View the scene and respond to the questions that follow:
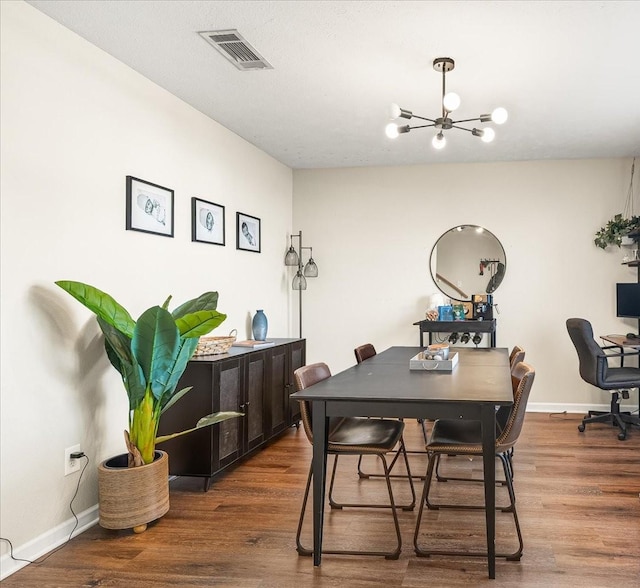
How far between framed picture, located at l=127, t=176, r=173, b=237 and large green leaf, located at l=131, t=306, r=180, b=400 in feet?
2.98

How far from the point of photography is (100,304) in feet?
9.78

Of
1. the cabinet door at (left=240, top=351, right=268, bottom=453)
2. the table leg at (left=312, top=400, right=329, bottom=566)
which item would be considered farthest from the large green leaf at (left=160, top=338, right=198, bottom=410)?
the cabinet door at (left=240, top=351, right=268, bottom=453)

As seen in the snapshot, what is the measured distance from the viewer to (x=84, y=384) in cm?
328

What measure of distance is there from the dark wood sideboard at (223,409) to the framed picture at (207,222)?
0.87 m

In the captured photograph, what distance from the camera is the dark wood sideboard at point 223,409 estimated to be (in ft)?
12.6

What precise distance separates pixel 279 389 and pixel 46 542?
2.33 m

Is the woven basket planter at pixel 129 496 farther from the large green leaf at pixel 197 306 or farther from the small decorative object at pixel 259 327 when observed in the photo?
the small decorative object at pixel 259 327

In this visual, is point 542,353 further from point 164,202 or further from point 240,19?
point 240,19

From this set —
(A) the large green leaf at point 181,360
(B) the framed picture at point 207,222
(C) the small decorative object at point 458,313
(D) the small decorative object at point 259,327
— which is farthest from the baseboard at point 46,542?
(C) the small decorative object at point 458,313

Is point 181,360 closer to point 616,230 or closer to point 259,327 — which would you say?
point 259,327

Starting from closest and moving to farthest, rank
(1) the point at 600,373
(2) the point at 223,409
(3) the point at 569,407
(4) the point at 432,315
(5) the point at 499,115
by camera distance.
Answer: (5) the point at 499,115, (2) the point at 223,409, (1) the point at 600,373, (4) the point at 432,315, (3) the point at 569,407

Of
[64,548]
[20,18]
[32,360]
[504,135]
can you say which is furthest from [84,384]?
[504,135]

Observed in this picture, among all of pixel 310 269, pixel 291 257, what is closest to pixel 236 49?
pixel 291 257

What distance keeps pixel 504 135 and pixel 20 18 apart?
379 centimetres
